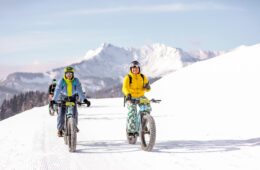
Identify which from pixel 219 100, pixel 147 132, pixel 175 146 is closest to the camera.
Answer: pixel 147 132

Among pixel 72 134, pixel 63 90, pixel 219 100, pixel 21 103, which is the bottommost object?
pixel 72 134

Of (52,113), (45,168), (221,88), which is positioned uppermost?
(221,88)

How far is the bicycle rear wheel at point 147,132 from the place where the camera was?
6.89 m

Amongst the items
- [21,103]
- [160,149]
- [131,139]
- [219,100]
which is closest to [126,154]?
[160,149]

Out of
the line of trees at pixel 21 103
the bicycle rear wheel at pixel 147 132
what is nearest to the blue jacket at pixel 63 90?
the bicycle rear wheel at pixel 147 132

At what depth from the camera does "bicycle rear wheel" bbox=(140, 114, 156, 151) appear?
689 centimetres

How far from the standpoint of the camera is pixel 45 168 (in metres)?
5.84

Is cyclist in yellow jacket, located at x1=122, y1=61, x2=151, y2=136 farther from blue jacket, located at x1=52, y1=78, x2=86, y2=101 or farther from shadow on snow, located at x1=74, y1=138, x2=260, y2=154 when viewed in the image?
blue jacket, located at x1=52, y1=78, x2=86, y2=101

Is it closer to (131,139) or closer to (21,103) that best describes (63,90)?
(131,139)

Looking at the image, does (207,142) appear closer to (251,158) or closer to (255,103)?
(251,158)

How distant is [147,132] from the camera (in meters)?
7.20

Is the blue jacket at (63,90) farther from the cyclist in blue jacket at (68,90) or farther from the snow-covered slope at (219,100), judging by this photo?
the snow-covered slope at (219,100)

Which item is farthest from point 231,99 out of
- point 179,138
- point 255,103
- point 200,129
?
point 179,138

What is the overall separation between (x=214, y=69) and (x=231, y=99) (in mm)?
12733
